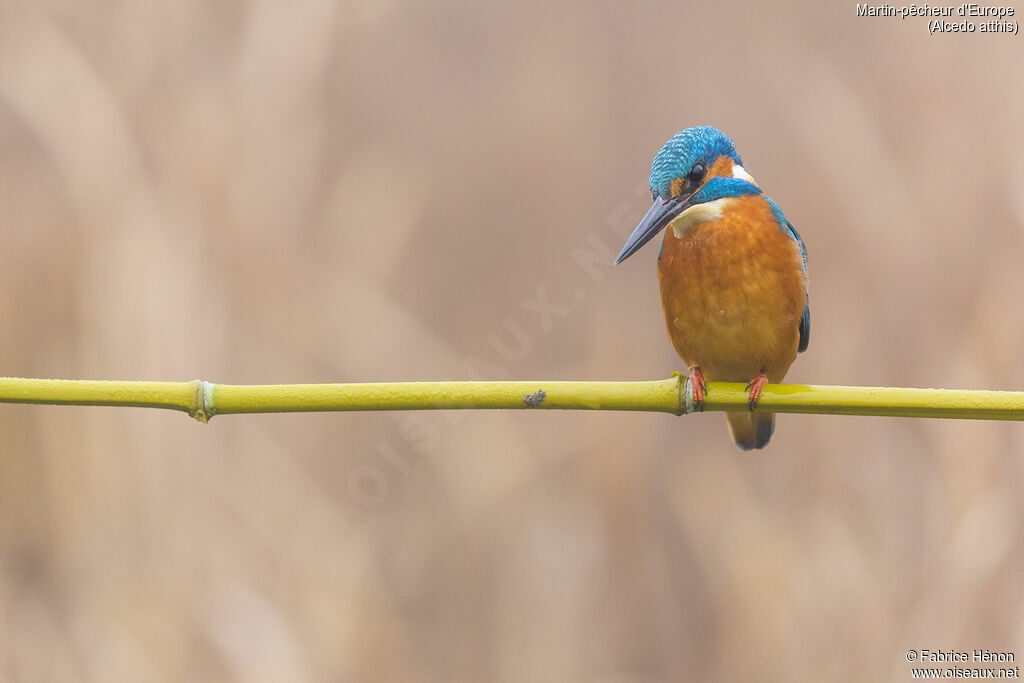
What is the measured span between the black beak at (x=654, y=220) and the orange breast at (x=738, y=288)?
239 millimetres

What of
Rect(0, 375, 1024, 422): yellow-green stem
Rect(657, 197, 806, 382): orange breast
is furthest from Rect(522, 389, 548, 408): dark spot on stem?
Rect(657, 197, 806, 382): orange breast

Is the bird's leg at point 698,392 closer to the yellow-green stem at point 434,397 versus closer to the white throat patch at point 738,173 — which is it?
the yellow-green stem at point 434,397

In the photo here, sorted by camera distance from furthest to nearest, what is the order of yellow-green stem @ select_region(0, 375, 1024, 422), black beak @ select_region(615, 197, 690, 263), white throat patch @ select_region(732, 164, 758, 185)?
white throat patch @ select_region(732, 164, 758, 185), black beak @ select_region(615, 197, 690, 263), yellow-green stem @ select_region(0, 375, 1024, 422)

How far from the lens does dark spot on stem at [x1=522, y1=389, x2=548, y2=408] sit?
2.95 ft

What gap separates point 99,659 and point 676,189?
194cm

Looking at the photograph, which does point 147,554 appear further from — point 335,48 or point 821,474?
point 821,474

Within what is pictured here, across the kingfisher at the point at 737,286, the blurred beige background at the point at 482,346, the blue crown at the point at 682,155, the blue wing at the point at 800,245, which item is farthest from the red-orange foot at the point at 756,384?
the blurred beige background at the point at 482,346

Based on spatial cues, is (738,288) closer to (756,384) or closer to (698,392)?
(756,384)

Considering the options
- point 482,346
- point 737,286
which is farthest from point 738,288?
point 482,346

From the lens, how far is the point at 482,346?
8.51 ft

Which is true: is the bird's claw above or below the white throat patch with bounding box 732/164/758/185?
below

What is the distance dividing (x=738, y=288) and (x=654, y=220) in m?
0.39

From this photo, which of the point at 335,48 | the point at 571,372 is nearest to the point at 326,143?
the point at 335,48

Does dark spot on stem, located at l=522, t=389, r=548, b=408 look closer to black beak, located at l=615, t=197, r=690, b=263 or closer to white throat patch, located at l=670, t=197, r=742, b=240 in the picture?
black beak, located at l=615, t=197, r=690, b=263
